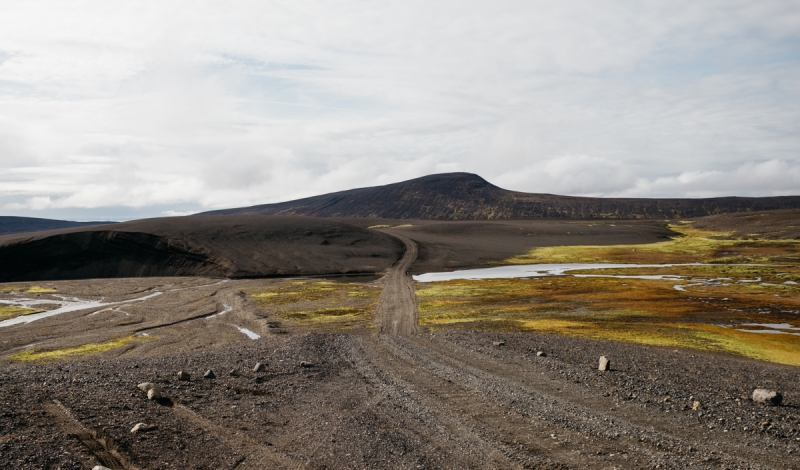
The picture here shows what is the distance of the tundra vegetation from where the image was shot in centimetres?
3450

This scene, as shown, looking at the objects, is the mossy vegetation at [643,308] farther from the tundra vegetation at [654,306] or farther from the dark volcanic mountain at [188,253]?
the dark volcanic mountain at [188,253]

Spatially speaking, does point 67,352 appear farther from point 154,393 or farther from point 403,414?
point 403,414

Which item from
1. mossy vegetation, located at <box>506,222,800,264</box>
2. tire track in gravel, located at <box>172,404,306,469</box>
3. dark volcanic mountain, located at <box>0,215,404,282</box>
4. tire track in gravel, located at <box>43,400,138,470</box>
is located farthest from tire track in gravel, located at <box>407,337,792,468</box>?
mossy vegetation, located at <box>506,222,800,264</box>

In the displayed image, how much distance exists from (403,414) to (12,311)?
2062 inches

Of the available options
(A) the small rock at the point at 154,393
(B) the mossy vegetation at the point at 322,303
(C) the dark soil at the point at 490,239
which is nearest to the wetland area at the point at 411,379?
(A) the small rock at the point at 154,393

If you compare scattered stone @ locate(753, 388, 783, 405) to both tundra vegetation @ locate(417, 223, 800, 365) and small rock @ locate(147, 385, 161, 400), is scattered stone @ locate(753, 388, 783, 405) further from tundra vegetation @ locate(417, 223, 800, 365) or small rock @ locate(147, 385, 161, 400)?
small rock @ locate(147, 385, 161, 400)

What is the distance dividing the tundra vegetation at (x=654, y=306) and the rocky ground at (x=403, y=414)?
7.73 meters

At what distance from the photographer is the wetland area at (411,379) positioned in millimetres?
14844

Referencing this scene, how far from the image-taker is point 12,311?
52250 millimetres

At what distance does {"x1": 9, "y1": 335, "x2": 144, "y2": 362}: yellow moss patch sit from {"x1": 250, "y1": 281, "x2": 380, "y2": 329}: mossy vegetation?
44.2 feet

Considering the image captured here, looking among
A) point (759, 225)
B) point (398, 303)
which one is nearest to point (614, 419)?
point (398, 303)

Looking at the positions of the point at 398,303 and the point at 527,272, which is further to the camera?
the point at 527,272

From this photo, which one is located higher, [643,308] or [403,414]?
[403,414]

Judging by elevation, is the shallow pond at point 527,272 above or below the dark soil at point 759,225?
below
